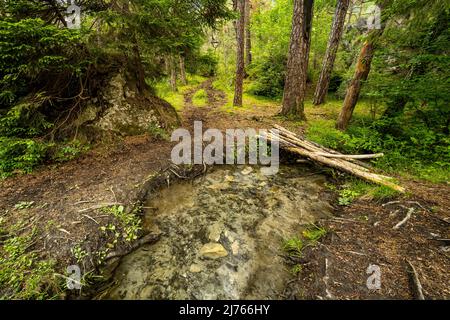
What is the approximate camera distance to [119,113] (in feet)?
21.0

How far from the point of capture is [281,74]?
13875 mm

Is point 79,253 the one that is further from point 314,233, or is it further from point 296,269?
point 314,233

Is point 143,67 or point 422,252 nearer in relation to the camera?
point 422,252

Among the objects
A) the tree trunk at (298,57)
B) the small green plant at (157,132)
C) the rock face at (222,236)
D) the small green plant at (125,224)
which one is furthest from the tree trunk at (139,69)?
the tree trunk at (298,57)

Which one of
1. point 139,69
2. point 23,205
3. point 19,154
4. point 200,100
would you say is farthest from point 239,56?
point 23,205

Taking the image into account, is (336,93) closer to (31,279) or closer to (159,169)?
(159,169)

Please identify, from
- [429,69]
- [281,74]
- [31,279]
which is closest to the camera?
[31,279]

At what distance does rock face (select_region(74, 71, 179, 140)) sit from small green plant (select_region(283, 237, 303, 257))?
530 centimetres

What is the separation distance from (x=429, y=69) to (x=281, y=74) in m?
9.04

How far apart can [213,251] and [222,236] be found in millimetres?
333

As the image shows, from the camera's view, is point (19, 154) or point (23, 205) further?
point (19, 154)

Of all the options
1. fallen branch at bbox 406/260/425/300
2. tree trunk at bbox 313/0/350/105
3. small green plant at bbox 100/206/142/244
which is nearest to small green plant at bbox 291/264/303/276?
fallen branch at bbox 406/260/425/300

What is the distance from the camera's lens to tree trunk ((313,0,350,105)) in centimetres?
975

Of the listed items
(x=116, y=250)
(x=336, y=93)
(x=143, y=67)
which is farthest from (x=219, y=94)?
(x=116, y=250)
